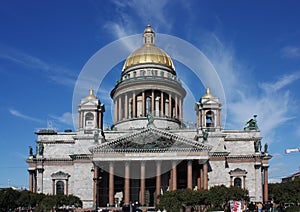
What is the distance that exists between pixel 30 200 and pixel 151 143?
20.5 metres

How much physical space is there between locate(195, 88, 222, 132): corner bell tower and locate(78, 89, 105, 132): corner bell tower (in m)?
18.5

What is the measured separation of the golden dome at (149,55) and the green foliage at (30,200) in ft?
124

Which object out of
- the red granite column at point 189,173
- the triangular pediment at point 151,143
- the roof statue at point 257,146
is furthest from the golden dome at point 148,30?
the red granite column at point 189,173

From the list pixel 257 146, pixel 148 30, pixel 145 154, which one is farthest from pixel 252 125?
pixel 148 30

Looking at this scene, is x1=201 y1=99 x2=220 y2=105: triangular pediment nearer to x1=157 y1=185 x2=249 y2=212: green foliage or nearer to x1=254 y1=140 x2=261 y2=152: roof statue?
x1=254 y1=140 x2=261 y2=152: roof statue

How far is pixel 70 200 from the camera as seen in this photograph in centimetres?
6462

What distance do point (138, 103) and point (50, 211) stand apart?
1477 inches

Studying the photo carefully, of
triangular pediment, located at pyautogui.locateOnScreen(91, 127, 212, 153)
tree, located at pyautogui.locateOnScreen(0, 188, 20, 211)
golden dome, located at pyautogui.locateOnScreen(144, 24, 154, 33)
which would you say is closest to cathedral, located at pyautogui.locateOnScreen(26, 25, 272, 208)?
triangular pediment, located at pyautogui.locateOnScreen(91, 127, 212, 153)

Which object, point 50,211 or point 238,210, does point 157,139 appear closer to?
point 50,211

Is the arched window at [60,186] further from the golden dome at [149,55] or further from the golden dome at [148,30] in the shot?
the golden dome at [148,30]

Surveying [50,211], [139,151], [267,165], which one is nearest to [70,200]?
[50,211]

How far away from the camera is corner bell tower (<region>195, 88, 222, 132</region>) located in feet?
255

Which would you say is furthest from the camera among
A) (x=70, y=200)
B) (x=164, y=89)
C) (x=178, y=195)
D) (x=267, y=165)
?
(x=164, y=89)

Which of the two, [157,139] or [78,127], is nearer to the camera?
[157,139]
